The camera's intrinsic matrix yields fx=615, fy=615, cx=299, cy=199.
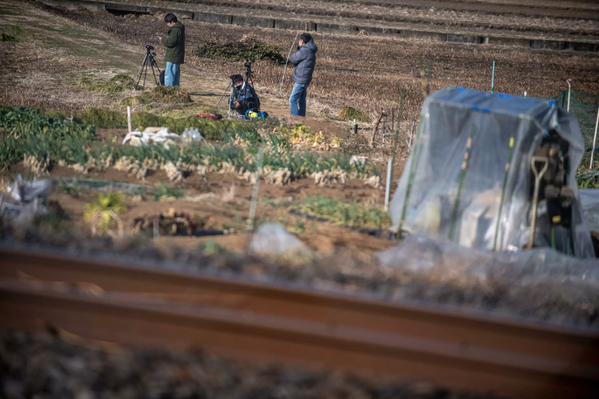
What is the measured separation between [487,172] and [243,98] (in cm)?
643

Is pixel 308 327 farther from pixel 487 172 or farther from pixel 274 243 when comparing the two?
pixel 487 172

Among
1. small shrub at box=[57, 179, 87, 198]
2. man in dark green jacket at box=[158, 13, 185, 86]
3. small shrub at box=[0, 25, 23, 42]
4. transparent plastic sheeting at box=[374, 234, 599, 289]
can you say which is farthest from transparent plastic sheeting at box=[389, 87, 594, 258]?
small shrub at box=[0, 25, 23, 42]

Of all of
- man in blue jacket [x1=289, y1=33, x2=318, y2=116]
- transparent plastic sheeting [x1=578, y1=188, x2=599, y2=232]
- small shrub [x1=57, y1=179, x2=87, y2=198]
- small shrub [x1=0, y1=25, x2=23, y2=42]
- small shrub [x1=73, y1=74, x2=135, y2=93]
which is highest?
small shrub [x1=0, y1=25, x2=23, y2=42]

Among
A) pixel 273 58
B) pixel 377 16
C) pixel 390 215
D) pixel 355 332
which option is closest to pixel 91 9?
pixel 273 58

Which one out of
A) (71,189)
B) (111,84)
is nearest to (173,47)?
(111,84)

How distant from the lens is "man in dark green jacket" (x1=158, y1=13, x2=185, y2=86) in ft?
40.6

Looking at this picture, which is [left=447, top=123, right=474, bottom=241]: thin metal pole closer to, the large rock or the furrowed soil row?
the large rock

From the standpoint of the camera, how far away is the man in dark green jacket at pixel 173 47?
12.4 meters

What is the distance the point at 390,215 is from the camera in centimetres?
611

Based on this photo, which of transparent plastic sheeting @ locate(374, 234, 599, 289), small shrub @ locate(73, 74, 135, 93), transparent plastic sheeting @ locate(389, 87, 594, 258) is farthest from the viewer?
small shrub @ locate(73, 74, 135, 93)

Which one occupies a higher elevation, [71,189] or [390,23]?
[390,23]

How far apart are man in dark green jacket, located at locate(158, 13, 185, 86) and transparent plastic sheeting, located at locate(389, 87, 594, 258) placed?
7866 mm

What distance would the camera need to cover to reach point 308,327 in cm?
339

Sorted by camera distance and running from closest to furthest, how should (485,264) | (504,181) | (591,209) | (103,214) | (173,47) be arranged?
(485,264) → (103,214) → (504,181) → (591,209) → (173,47)
